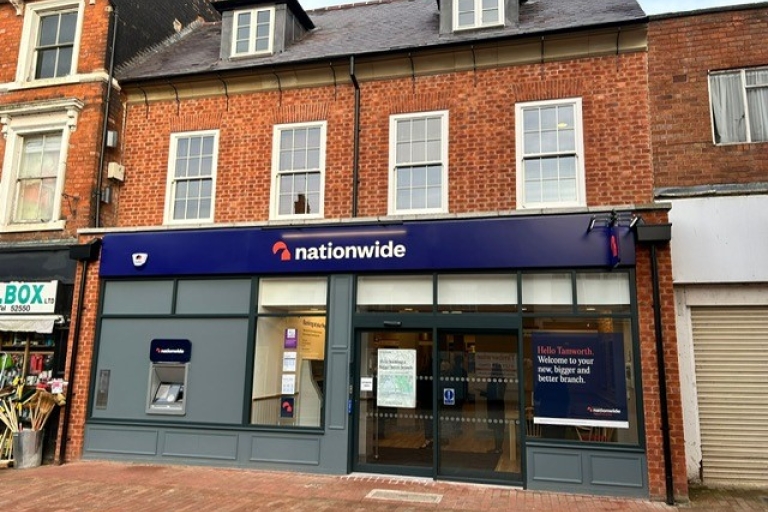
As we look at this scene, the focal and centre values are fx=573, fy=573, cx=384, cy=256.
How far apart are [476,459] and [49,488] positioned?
20.2ft

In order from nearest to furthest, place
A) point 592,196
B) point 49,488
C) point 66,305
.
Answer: point 49,488, point 592,196, point 66,305

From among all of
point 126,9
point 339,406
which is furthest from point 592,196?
point 126,9

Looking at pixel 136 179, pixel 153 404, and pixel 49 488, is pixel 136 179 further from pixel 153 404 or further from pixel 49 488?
pixel 49 488

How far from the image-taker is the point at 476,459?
8.48 metres

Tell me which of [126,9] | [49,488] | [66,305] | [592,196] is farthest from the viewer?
[126,9]

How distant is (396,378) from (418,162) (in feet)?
12.0

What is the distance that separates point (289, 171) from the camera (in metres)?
10.3

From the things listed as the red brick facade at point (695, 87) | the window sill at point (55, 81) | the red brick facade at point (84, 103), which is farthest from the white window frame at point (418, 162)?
the window sill at point (55, 81)

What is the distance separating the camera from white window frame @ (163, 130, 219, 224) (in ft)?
34.7

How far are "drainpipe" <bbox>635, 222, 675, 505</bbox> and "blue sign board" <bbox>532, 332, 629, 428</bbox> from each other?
18.8 inches

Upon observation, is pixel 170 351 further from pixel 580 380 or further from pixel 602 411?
pixel 602 411

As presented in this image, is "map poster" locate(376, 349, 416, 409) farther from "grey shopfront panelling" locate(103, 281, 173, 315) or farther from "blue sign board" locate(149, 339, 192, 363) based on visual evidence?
"grey shopfront panelling" locate(103, 281, 173, 315)

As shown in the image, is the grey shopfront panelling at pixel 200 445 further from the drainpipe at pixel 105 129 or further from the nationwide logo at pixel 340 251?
the drainpipe at pixel 105 129

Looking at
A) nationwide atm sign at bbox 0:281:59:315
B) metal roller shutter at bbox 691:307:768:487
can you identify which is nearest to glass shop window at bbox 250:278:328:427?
nationwide atm sign at bbox 0:281:59:315
